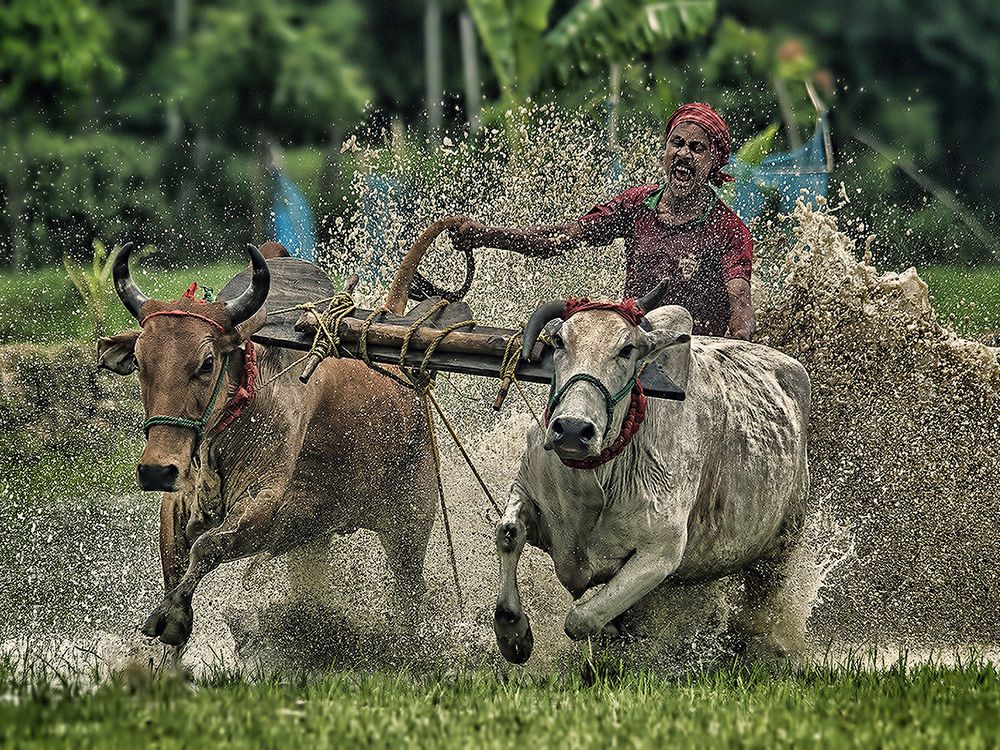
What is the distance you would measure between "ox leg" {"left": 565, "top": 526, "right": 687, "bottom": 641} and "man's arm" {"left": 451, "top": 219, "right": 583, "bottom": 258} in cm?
139

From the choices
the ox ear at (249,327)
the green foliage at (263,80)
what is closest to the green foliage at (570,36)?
the green foliage at (263,80)

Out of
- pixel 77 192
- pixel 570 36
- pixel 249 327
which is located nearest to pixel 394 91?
pixel 77 192

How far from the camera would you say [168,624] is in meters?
5.55

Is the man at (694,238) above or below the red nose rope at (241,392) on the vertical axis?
above

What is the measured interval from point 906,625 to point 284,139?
17.8 metres

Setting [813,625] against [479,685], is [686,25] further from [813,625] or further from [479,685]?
[479,685]

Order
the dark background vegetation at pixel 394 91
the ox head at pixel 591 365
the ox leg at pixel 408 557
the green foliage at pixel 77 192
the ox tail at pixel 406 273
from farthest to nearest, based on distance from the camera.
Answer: the green foliage at pixel 77 192, the dark background vegetation at pixel 394 91, the ox leg at pixel 408 557, the ox tail at pixel 406 273, the ox head at pixel 591 365

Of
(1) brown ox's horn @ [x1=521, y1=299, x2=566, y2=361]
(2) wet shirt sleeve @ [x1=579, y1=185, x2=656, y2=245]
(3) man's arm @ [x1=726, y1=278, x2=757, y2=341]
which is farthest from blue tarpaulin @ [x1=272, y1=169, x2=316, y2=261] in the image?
(1) brown ox's horn @ [x1=521, y1=299, x2=566, y2=361]

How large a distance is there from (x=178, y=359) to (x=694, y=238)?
1.92 m

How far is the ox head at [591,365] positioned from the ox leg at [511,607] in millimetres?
300

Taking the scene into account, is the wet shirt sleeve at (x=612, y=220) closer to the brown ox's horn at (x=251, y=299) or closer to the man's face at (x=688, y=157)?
the man's face at (x=688, y=157)

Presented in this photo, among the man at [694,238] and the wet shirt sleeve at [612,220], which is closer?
the man at [694,238]

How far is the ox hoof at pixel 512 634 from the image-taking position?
5359mm

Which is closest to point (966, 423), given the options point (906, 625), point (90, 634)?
point (906, 625)
